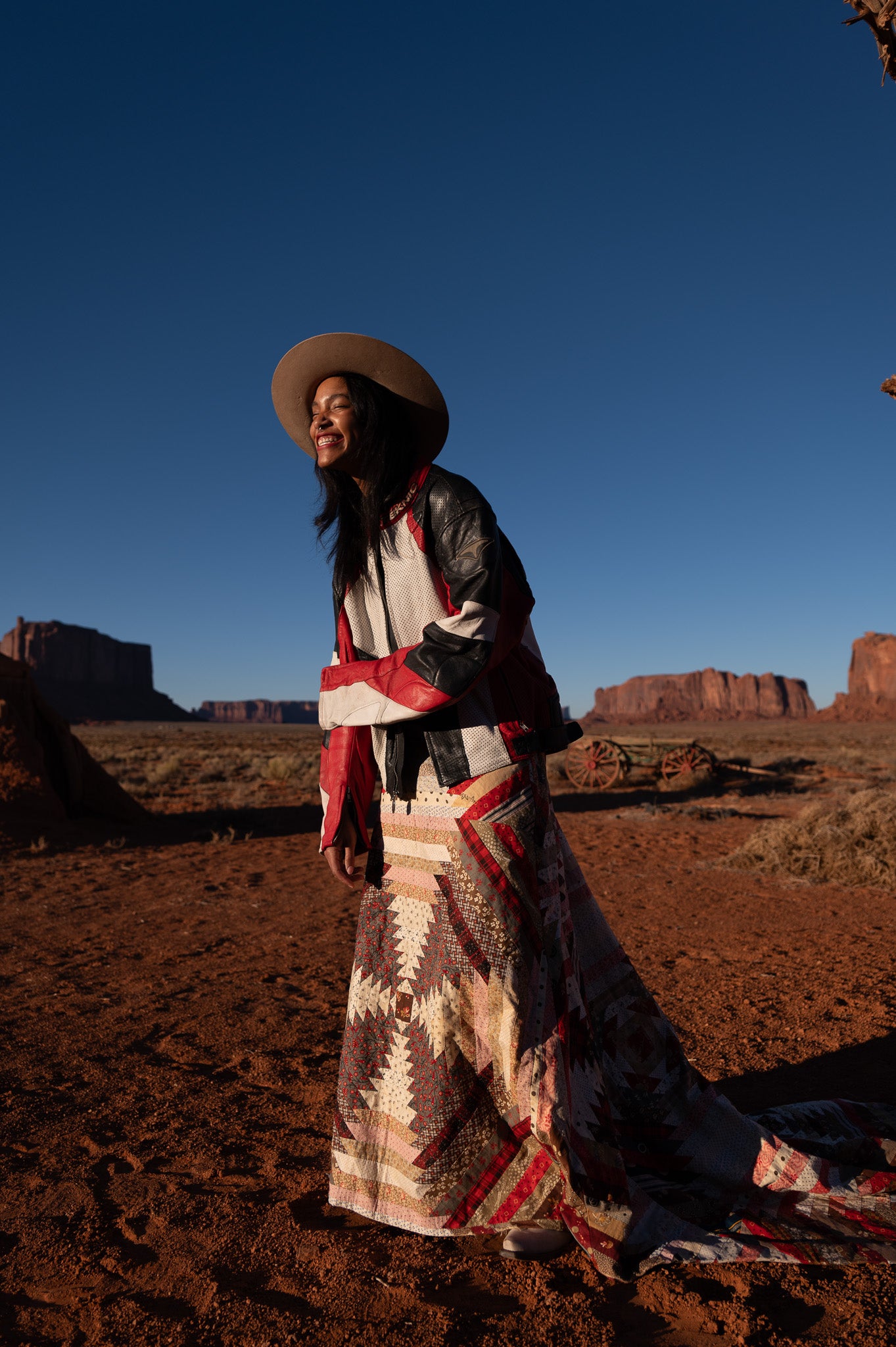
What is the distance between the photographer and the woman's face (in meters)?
1.95

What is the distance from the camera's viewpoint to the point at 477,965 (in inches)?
68.0

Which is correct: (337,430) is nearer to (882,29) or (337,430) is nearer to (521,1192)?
(521,1192)

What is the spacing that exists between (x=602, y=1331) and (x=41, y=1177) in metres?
1.57

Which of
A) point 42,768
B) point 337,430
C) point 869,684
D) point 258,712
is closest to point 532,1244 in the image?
point 337,430

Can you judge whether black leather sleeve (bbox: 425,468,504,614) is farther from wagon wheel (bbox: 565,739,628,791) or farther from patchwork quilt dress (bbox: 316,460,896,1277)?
wagon wheel (bbox: 565,739,628,791)

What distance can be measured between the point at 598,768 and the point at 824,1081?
13.1m

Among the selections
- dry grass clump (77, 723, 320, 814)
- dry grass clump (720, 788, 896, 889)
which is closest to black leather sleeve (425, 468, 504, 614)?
dry grass clump (720, 788, 896, 889)

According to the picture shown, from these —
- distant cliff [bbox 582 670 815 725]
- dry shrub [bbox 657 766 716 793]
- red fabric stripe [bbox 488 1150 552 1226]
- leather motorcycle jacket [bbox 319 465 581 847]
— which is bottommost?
red fabric stripe [bbox 488 1150 552 1226]

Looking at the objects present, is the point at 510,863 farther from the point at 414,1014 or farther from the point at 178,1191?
the point at 178,1191

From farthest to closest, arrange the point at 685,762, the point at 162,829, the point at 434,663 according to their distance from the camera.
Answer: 1. the point at 685,762
2. the point at 162,829
3. the point at 434,663

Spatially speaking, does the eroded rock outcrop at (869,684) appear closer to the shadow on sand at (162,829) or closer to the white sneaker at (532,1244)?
the shadow on sand at (162,829)

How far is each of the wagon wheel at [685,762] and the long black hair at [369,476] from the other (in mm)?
14467

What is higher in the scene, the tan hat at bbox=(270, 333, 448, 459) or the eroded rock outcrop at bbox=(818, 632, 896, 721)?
the eroded rock outcrop at bbox=(818, 632, 896, 721)

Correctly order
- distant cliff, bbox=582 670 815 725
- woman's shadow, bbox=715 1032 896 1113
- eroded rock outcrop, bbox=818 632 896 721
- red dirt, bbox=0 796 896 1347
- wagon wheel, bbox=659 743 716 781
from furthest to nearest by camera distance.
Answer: distant cliff, bbox=582 670 815 725 → eroded rock outcrop, bbox=818 632 896 721 → wagon wheel, bbox=659 743 716 781 → woman's shadow, bbox=715 1032 896 1113 → red dirt, bbox=0 796 896 1347
